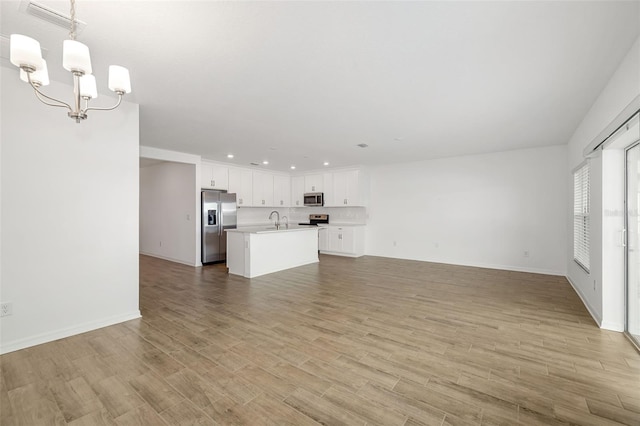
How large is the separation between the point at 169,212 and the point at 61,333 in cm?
454

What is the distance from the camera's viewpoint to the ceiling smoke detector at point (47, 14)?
171 centimetres

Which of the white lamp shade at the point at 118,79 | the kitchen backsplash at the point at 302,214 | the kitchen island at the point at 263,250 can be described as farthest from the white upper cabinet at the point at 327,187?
the white lamp shade at the point at 118,79

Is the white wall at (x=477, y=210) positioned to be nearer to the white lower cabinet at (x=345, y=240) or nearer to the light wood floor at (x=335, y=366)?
the white lower cabinet at (x=345, y=240)

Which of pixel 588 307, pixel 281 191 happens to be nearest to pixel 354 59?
pixel 588 307

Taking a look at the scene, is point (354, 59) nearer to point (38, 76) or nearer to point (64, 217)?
point (38, 76)

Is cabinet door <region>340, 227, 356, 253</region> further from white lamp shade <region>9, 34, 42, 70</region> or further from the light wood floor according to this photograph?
white lamp shade <region>9, 34, 42, 70</region>

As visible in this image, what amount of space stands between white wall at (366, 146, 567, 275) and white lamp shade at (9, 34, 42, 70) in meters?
6.91

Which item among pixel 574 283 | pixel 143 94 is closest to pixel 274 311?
pixel 143 94

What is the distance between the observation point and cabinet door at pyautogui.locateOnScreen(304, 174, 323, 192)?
8445 millimetres

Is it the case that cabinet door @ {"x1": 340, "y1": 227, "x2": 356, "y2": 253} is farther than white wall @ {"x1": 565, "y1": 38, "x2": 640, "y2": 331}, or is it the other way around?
cabinet door @ {"x1": 340, "y1": 227, "x2": 356, "y2": 253}

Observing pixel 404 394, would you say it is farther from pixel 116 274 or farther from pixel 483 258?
pixel 483 258

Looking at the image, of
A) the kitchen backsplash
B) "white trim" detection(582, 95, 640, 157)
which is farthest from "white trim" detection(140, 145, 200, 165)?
"white trim" detection(582, 95, 640, 157)

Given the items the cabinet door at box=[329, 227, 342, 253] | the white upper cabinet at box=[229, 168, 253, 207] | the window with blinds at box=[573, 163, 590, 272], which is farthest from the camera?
the cabinet door at box=[329, 227, 342, 253]

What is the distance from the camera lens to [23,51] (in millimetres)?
1467
